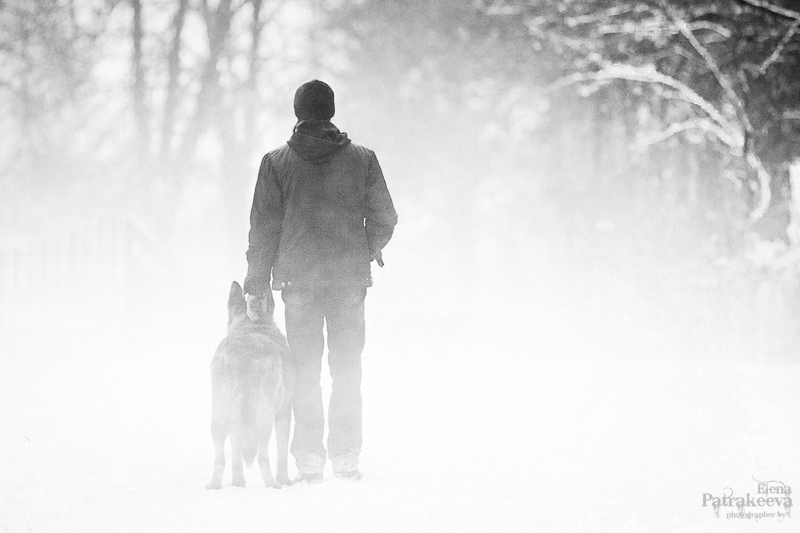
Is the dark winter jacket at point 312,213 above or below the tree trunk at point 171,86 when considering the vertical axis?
below

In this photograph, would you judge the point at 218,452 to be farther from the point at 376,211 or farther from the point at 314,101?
the point at 314,101

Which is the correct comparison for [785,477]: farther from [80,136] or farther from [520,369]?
[80,136]

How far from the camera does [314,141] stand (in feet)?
14.6

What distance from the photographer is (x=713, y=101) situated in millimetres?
13242

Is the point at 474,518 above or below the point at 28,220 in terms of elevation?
below

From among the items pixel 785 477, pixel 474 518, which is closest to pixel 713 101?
pixel 785 477

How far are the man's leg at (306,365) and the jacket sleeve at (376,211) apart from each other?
43 centimetres

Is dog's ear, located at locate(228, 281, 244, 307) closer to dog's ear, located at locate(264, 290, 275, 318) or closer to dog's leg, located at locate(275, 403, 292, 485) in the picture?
dog's ear, located at locate(264, 290, 275, 318)

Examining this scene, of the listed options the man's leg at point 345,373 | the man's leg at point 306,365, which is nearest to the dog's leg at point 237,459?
the man's leg at point 306,365

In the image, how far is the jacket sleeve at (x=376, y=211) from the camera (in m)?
4.59

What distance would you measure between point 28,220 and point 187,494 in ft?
56.9

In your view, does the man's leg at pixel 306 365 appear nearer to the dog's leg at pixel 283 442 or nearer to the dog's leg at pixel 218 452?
the dog's leg at pixel 283 442

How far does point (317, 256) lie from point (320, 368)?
586 mm

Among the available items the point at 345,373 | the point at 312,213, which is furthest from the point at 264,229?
the point at 345,373
